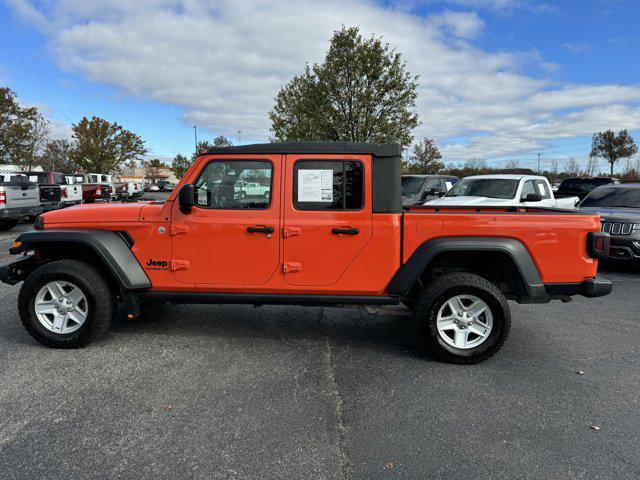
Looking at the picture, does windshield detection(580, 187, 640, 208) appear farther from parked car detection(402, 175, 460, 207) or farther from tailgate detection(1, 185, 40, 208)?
tailgate detection(1, 185, 40, 208)

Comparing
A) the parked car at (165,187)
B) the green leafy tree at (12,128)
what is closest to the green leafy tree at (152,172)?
the parked car at (165,187)

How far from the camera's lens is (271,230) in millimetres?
3814

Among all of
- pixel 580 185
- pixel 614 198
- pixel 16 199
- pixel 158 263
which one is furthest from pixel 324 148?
pixel 580 185

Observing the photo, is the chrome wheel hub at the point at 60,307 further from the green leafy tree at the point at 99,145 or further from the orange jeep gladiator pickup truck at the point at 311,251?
the green leafy tree at the point at 99,145

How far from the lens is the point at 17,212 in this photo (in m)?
12.0

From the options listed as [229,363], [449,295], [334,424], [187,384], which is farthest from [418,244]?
[187,384]

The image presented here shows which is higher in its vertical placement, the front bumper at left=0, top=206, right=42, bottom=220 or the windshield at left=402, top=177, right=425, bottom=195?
the windshield at left=402, top=177, right=425, bottom=195

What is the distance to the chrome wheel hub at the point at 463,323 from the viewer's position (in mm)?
3785

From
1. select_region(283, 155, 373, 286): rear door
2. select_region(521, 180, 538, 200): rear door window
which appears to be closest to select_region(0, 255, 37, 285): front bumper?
select_region(283, 155, 373, 286): rear door

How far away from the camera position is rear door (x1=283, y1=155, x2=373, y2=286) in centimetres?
379

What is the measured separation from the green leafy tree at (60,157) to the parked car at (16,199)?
35.4 meters

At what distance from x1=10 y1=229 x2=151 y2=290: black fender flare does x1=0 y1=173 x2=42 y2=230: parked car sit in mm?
9459

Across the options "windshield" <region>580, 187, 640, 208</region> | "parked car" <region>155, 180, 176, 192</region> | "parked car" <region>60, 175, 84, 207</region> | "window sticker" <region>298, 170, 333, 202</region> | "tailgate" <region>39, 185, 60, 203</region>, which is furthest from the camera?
"parked car" <region>155, 180, 176, 192</region>

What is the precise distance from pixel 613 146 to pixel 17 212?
4198 centimetres
